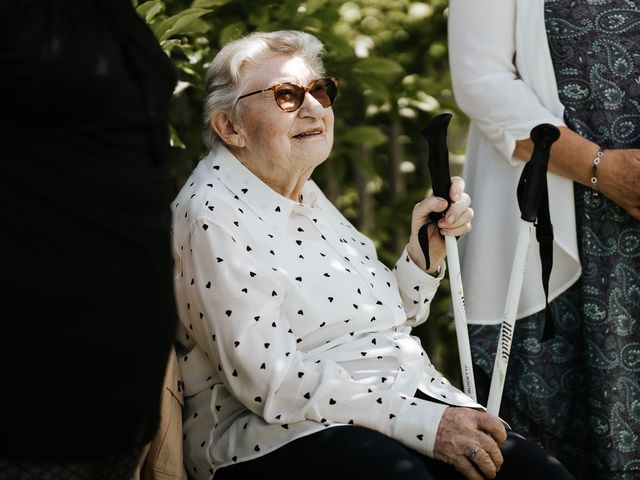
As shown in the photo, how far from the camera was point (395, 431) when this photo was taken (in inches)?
98.7

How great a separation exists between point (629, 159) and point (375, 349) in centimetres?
91

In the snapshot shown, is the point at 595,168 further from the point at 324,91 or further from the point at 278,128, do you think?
the point at 278,128

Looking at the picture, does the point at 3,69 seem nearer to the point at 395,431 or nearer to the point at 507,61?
the point at 395,431

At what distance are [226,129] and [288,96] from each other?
0.20 meters

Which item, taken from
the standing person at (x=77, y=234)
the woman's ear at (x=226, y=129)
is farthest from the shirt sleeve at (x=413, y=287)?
the standing person at (x=77, y=234)

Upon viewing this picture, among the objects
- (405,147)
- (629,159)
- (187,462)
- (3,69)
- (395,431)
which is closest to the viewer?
(3,69)

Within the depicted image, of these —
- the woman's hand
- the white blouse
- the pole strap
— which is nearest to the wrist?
the pole strap

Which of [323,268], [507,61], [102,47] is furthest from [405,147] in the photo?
[102,47]

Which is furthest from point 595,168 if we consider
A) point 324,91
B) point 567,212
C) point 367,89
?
point 367,89

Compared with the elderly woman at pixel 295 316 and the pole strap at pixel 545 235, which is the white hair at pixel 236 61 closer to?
the elderly woman at pixel 295 316

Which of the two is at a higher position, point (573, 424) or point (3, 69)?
point (3, 69)

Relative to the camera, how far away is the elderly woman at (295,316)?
2486 millimetres

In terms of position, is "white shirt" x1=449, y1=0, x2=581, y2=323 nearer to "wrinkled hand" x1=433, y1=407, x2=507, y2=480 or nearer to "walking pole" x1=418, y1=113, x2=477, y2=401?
"walking pole" x1=418, y1=113, x2=477, y2=401

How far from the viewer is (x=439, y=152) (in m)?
2.70
